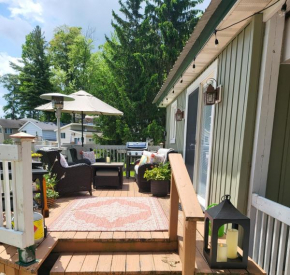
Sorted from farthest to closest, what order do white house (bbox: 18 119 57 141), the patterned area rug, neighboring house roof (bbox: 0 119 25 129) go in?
neighboring house roof (bbox: 0 119 25 129) < white house (bbox: 18 119 57 141) < the patterned area rug

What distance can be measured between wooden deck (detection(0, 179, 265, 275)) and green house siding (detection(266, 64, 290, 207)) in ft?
2.32

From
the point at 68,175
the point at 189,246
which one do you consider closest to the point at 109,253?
the point at 189,246

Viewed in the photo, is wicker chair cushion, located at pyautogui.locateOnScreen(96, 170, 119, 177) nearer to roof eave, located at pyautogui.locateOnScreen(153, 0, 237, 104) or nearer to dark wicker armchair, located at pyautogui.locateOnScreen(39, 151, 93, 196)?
dark wicker armchair, located at pyautogui.locateOnScreen(39, 151, 93, 196)

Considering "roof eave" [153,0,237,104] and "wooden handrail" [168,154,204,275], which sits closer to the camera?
"wooden handrail" [168,154,204,275]

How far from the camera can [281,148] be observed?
178 centimetres

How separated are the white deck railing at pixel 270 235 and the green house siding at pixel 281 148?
0.26m

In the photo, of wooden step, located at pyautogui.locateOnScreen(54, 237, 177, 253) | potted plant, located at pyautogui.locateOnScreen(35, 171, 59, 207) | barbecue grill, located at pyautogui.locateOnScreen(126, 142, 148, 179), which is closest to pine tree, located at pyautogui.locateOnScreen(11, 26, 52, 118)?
barbecue grill, located at pyautogui.locateOnScreen(126, 142, 148, 179)

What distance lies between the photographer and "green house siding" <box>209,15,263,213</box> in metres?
1.76

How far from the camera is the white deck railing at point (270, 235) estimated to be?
1422 millimetres

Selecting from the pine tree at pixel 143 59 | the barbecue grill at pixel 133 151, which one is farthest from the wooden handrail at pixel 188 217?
the pine tree at pixel 143 59

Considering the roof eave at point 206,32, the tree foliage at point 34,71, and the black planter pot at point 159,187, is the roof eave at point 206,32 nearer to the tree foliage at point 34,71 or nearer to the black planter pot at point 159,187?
the black planter pot at point 159,187

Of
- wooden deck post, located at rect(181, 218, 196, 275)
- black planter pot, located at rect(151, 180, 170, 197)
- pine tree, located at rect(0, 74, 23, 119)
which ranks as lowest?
black planter pot, located at rect(151, 180, 170, 197)

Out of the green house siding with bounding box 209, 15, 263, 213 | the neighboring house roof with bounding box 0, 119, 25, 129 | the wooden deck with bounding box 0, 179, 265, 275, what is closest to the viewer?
the wooden deck with bounding box 0, 179, 265, 275

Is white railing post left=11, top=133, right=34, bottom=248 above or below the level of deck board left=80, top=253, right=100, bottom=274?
above
